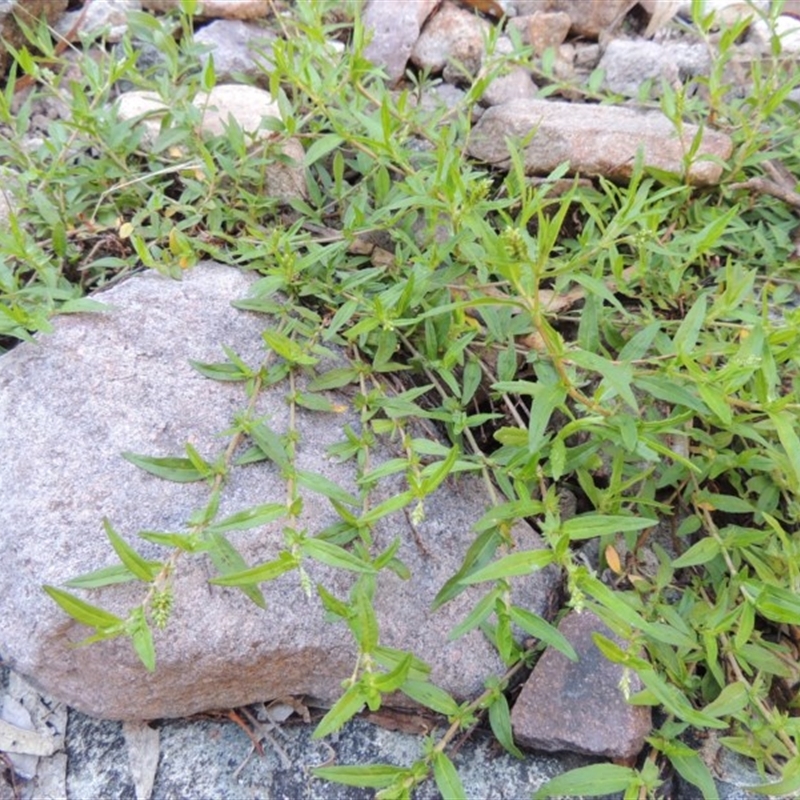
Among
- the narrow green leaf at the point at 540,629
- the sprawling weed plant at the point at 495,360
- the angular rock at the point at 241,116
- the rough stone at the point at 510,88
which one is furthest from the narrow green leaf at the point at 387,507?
the rough stone at the point at 510,88

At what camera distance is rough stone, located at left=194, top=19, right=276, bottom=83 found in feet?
10.4

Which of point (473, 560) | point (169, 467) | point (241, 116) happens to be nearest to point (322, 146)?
point (241, 116)

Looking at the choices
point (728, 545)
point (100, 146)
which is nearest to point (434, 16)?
point (100, 146)

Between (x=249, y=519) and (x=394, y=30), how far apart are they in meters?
2.33

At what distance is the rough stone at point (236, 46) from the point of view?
3.17 metres

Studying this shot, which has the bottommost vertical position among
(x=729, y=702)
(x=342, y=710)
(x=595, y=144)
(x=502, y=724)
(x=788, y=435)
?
(x=502, y=724)

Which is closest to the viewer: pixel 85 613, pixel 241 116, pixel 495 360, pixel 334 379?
pixel 85 613

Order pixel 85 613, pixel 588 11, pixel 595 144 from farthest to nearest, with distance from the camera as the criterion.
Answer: pixel 588 11 → pixel 595 144 → pixel 85 613

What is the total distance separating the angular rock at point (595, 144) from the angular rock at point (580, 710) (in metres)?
1.56

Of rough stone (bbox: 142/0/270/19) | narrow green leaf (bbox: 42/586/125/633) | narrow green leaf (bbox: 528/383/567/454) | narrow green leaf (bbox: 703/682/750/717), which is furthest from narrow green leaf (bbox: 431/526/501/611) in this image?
rough stone (bbox: 142/0/270/19)

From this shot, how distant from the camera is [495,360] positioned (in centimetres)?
237

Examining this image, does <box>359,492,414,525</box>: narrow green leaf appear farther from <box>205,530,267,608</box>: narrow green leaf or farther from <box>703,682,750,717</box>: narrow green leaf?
<box>703,682,750,717</box>: narrow green leaf

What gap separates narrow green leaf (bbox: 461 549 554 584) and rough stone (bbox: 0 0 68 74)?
264cm

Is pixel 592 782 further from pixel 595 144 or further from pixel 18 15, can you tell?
pixel 18 15
